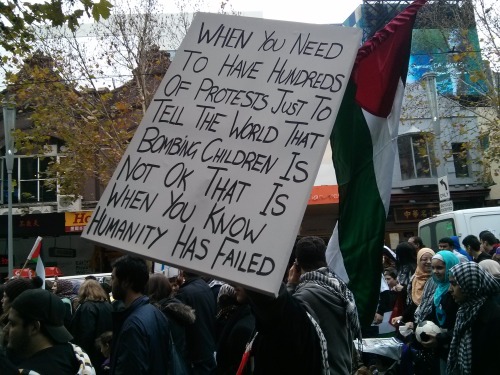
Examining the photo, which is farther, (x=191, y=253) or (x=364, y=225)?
(x=364, y=225)

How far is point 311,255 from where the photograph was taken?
393 centimetres

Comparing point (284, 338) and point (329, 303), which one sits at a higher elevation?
point (329, 303)

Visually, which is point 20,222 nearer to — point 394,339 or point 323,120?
point 394,339

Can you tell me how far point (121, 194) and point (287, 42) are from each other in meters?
1.07

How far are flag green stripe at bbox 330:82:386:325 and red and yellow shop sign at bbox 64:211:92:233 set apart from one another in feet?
73.7

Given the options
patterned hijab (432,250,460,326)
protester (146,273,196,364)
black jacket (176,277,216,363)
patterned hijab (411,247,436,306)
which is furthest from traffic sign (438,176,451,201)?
protester (146,273,196,364)

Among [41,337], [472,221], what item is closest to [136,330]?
[41,337]

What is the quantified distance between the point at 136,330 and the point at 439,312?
310 centimetres

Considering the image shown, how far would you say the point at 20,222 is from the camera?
25656 millimetres

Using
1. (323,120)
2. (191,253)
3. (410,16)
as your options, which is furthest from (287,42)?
(191,253)

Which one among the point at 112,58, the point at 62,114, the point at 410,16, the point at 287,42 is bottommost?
the point at 287,42

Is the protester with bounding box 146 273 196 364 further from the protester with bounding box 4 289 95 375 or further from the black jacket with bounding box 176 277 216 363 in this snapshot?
the protester with bounding box 4 289 95 375

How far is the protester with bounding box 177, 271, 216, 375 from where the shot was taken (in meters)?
5.97

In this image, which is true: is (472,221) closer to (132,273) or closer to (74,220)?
(132,273)
